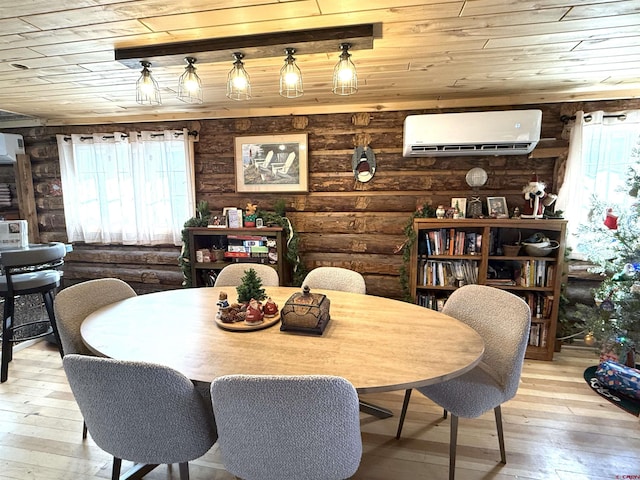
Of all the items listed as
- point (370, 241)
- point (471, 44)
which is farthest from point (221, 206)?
point (471, 44)

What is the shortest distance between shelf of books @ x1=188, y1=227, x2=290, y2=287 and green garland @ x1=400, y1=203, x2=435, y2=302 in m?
1.13

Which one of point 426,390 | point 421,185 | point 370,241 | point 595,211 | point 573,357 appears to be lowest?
point 573,357

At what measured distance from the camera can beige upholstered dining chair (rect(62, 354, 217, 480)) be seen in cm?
104

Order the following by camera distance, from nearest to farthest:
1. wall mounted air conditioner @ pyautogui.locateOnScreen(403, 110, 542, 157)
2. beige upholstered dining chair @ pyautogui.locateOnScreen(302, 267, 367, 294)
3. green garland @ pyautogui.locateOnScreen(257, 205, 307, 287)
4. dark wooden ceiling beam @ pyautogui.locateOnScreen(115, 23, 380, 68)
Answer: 1. dark wooden ceiling beam @ pyautogui.locateOnScreen(115, 23, 380, 68)
2. beige upholstered dining chair @ pyautogui.locateOnScreen(302, 267, 367, 294)
3. wall mounted air conditioner @ pyautogui.locateOnScreen(403, 110, 542, 157)
4. green garland @ pyautogui.locateOnScreen(257, 205, 307, 287)

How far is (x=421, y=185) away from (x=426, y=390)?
2073 millimetres

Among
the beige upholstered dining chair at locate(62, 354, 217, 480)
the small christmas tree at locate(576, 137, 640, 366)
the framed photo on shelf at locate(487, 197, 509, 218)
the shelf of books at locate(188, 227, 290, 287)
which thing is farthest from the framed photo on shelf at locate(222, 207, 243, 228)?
the small christmas tree at locate(576, 137, 640, 366)

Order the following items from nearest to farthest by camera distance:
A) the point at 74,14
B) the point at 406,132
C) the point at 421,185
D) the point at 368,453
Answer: the point at 74,14, the point at 368,453, the point at 406,132, the point at 421,185

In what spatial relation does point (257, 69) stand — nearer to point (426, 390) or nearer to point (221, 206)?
point (221, 206)

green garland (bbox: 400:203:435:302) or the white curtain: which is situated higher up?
the white curtain

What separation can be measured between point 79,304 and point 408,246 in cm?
239

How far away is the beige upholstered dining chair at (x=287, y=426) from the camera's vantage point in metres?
0.91

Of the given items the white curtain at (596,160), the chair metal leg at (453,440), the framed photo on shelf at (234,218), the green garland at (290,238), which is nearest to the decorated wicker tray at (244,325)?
the chair metal leg at (453,440)

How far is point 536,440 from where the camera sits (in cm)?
189

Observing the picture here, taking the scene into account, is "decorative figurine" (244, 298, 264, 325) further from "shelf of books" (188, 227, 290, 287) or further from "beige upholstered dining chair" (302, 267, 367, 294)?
"shelf of books" (188, 227, 290, 287)
